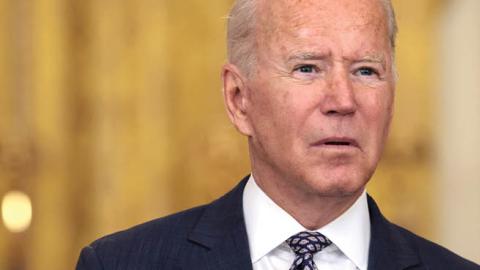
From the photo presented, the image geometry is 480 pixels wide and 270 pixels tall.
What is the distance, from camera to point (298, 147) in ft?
9.70

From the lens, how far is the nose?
2.89 m

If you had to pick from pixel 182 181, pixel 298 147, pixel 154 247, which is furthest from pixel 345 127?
pixel 182 181

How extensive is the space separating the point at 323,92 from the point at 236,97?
328mm

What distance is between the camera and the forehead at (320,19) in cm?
299

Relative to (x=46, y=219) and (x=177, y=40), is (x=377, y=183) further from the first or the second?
(x=46, y=219)

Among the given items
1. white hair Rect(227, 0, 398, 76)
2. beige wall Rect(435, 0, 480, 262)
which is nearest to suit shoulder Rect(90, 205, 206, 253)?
white hair Rect(227, 0, 398, 76)

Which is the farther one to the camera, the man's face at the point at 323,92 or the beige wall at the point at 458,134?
the beige wall at the point at 458,134

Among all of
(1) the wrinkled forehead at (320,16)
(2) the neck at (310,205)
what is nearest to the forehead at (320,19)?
(1) the wrinkled forehead at (320,16)

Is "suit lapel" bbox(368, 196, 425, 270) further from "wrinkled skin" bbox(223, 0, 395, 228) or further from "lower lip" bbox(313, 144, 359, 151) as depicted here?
"lower lip" bbox(313, 144, 359, 151)

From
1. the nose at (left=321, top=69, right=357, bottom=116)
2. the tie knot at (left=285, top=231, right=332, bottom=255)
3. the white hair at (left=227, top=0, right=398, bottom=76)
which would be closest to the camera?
the nose at (left=321, top=69, right=357, bottom=116)

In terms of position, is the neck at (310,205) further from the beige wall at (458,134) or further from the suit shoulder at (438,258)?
the beige wall at (458,134)

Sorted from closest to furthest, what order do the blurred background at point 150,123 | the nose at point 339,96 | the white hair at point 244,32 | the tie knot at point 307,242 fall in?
the nose at point 339,96 < the tie knot at point 307,242 < the white hair at point 244,32 < the blurred background at point 150,123

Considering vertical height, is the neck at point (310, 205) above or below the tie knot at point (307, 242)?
above

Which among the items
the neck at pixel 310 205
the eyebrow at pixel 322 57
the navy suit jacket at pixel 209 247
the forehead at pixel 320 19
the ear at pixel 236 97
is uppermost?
the forehead at pixel 320 19
